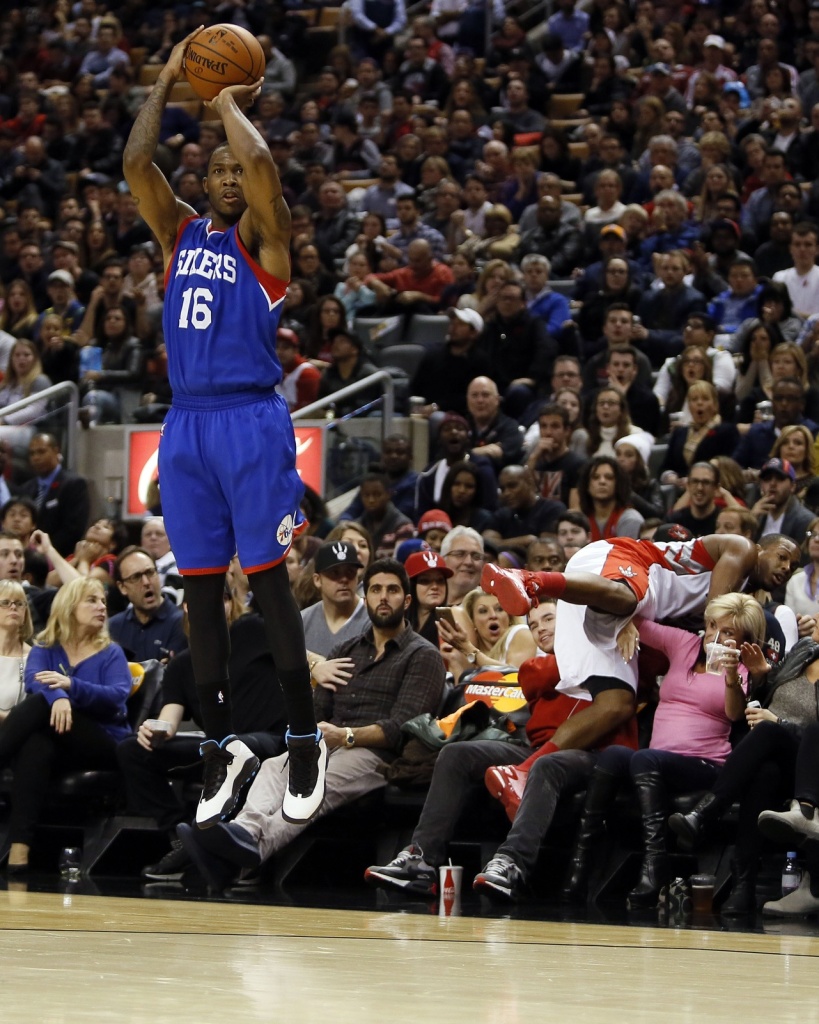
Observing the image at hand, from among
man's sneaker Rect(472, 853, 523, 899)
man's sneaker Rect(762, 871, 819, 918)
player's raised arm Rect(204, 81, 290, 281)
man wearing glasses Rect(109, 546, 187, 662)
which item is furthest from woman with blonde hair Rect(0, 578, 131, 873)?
player's raised arm Rect(204, 81, 290, 281)

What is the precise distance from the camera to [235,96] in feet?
17.6

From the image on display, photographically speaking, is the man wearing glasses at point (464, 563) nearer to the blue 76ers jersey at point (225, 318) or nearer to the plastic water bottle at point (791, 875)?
the plastic water bottle at point (791, 875)

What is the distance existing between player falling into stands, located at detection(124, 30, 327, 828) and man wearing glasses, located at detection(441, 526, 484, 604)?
136 inches

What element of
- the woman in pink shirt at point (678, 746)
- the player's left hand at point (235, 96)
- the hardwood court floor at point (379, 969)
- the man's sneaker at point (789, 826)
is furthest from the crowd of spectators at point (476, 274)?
the player's left hand at point (235, 96)

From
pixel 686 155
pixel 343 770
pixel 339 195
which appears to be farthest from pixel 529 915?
pixel 339 195

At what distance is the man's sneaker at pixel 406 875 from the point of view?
7.09m

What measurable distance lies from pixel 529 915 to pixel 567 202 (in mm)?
8388

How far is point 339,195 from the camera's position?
15.4 m

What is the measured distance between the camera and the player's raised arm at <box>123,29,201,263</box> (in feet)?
17.9

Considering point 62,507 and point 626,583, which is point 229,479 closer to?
point 626,583

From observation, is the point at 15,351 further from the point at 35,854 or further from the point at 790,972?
the point at 790,972

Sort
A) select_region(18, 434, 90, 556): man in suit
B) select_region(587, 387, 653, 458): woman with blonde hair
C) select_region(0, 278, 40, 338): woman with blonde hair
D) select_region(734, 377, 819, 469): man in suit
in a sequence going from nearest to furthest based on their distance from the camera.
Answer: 1. select_region(734, 377, 819, 469): man in suit
2. select_region(587, 387, 653, 458): woman with blonde hair
3. select_region(18, 434, 90, 556): man in suit
4. select_region(0, 278, 40, 338): woman with blonde hair

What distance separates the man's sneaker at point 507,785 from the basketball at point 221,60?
125 inches

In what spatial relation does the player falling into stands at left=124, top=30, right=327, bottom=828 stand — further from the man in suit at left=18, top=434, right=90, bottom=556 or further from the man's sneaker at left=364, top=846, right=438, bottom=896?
the man in suit at left=18, top=434, right=90, bottom=556
